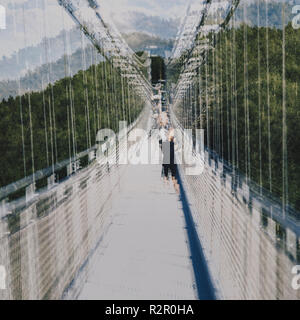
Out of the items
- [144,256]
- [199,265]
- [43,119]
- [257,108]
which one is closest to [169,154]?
[144,256]

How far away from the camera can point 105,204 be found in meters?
5.42

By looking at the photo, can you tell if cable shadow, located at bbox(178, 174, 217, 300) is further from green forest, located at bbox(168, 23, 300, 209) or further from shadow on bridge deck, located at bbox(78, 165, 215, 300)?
green forest, located at bbox(168, 23, 300, 209)

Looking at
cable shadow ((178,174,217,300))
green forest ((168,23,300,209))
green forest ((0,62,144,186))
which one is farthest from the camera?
green forest ((0,62,144,186))

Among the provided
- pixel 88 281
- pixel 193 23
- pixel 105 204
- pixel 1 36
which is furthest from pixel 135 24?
pixel 88 281

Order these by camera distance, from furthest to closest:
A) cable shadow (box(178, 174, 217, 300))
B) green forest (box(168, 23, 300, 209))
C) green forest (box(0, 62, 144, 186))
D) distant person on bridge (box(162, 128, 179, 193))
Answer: green forest (box(0, 62, 144, 186)), green forest (box(168, 23, 300, 209)), distant person on bridge (box(162, 128, 179, 193)), cable shadow (box(178, 174, 217, 300))

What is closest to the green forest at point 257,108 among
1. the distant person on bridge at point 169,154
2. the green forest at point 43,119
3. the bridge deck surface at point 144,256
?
the green forest at point 43,119

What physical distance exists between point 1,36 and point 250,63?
31.8 feet

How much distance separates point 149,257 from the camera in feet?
14.6

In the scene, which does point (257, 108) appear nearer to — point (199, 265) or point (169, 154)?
point (169, 154)

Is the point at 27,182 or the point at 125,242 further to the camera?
the point at 125,242

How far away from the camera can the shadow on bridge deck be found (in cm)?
357

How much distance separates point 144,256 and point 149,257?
0.19ft

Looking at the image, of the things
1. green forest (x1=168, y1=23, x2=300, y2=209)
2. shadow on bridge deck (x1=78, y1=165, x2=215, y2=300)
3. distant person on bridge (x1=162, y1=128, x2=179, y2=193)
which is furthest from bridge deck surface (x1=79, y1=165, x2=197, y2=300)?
green forest (x1=168, y1=23, x2=300, y2=209)
